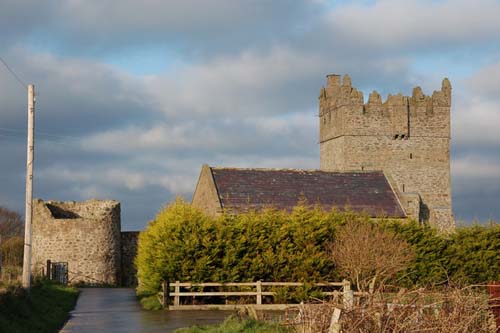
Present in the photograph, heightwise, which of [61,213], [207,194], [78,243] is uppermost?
[207,194]

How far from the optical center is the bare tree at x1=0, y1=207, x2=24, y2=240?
6659 cm

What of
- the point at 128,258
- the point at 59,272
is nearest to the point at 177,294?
the point at 59,272

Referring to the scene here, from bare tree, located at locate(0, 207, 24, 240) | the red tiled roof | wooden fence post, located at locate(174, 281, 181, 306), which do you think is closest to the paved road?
wooden fence post, located at locate(174, 281, 181, 306)

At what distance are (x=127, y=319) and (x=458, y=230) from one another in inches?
571

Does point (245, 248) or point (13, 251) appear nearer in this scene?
point (245, 248)

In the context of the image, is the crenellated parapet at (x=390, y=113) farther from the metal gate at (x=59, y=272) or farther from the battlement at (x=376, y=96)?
the metal gate at (x=59, y=272)

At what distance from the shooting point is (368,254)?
2630 centimetres

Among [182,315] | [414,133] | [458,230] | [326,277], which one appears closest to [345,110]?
[414,133]

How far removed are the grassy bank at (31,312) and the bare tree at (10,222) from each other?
4034cm

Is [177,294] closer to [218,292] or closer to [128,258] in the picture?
[218,292]

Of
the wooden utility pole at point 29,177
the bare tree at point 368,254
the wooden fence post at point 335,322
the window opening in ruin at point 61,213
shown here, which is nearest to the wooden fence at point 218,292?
the bare tree at point 368,254

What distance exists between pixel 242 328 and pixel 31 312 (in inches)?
251

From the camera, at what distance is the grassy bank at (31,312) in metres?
18.2

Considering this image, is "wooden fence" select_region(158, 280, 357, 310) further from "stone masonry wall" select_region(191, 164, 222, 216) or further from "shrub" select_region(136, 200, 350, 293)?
"stone masonry wall" select_region(191, 164, 222, 216)
